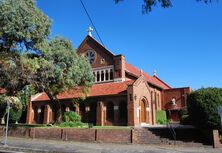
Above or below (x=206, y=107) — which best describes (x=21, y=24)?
above

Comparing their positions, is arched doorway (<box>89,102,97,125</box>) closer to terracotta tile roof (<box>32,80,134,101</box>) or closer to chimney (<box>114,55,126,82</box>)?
terracotta tile roof (<box>32,80,134,101</box>)

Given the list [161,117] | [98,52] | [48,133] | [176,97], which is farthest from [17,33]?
[176,97]

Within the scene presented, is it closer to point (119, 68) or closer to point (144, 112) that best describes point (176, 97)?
point (144, 112)

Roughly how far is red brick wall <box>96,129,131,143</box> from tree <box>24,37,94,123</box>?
8.65m

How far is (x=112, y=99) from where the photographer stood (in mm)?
35531

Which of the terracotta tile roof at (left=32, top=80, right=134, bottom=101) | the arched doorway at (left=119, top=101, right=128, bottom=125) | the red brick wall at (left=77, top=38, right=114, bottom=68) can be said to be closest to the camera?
the arched doorway at (left=119, top=101, right=128, bottom=125)

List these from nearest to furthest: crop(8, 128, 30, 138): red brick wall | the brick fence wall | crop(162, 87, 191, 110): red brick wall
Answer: the brick fence wall < crop(8, 128, 30, 138): red brick wall < crop(162, 87, 191, 110): red brick wall

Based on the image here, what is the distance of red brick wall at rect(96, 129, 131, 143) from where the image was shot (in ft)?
68.2

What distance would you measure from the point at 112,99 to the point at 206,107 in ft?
59.3

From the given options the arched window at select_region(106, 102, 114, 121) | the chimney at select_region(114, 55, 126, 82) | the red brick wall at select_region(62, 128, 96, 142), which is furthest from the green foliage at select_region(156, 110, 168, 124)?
the red brick wall at select_region(62, 128, 96, 142)

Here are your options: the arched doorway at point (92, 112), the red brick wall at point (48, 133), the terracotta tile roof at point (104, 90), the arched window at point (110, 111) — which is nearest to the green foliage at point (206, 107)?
the red brick wall at point (48, 133)

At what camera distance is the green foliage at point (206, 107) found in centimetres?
1875

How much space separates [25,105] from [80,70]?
18.2 meters

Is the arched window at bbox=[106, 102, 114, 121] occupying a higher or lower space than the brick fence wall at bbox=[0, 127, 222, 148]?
higher
